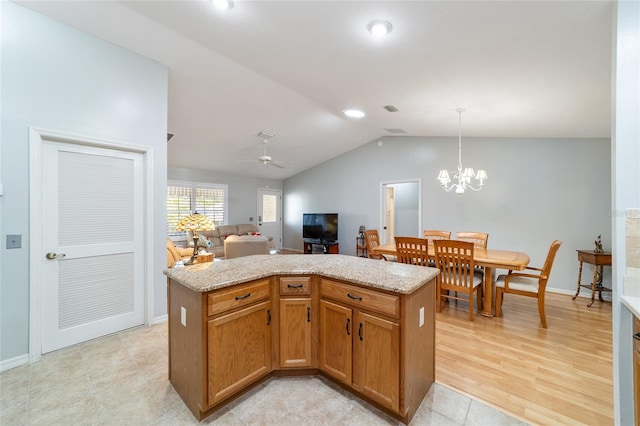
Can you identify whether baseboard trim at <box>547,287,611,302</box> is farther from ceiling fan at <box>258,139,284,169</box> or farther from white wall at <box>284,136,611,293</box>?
ceiling fan at <box>258,139,284,169</box>

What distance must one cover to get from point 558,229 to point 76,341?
6363 millimetres

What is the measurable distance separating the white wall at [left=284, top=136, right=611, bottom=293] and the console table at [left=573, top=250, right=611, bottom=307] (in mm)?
248

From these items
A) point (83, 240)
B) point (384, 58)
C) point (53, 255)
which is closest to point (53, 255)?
point (53, 255)

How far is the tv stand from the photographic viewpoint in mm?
7191

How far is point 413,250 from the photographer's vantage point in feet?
11.9

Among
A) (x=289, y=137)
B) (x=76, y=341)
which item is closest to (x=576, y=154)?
(x=289, y=137)

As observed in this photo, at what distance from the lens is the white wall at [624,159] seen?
1452 millimetres

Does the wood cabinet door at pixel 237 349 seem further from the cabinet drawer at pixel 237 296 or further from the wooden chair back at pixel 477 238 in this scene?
the wooden chair back at pixel 477 238

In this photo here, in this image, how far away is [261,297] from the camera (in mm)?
1903

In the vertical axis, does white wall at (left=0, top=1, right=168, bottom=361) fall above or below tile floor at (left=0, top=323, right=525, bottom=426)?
above

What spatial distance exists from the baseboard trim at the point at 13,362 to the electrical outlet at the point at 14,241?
905 mm

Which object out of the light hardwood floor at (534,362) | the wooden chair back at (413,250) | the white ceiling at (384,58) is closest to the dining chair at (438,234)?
the wooden chair back at (413,250)

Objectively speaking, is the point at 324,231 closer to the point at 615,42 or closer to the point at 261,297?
the point at 261,297

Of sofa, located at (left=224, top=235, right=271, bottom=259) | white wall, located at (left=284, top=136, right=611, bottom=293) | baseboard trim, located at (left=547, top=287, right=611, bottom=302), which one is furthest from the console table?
sofa, located at (left=224, top=235, right=271, bottom=259)
